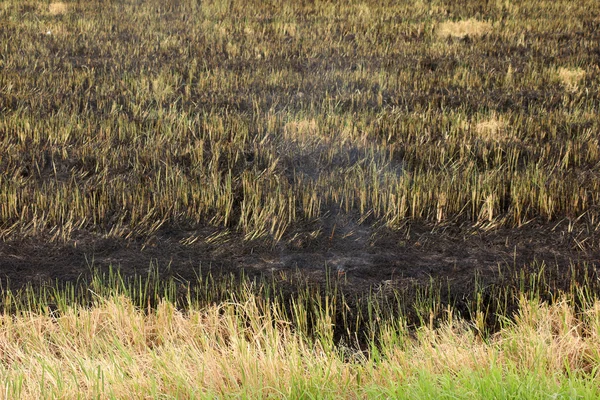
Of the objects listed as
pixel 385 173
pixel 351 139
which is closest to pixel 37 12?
pixel 351 139

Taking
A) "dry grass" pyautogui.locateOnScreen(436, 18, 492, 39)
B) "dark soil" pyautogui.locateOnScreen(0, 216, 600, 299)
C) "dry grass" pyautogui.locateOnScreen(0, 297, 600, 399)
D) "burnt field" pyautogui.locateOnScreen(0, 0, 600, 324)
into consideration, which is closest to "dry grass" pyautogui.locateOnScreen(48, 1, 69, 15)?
"burnt field" pyautogui.locateOnScreen(0, 0, 600, 324)

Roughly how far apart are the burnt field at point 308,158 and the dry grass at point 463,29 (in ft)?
0.28

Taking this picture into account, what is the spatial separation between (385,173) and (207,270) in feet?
5.54

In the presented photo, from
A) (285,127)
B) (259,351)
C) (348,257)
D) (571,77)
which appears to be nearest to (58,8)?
(285,127)

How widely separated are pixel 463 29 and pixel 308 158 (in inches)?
227

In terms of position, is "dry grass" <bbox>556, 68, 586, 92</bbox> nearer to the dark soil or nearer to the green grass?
the dark soil

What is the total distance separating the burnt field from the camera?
4418 millimetres

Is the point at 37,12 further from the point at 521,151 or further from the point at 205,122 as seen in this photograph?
the point at 521,151

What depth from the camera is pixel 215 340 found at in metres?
3.30

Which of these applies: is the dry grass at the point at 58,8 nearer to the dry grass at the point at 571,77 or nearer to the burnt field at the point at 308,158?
the burnt field at the point at 308,158

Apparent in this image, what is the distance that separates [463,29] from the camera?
10.9 m

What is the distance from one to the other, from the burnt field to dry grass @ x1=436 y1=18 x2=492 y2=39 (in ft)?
0.28

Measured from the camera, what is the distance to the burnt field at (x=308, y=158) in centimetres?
442

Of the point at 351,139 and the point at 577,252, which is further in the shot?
the point at 351,139
